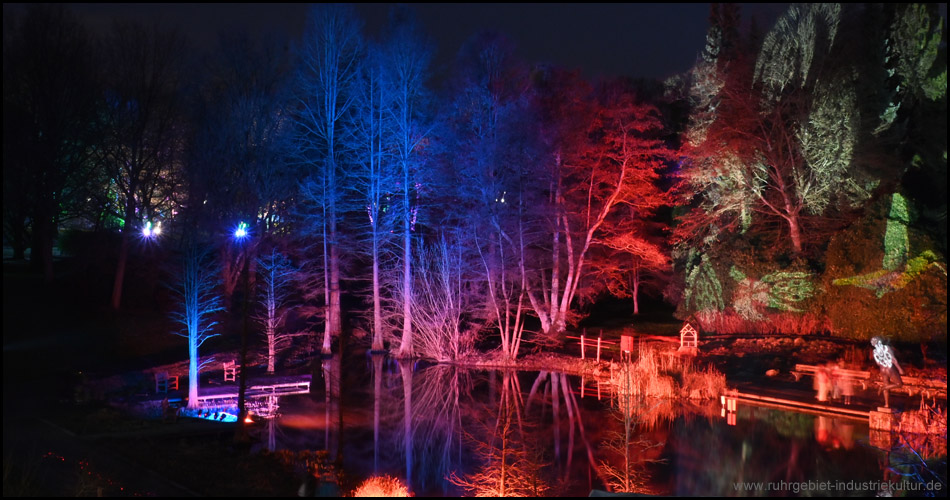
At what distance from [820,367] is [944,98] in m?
9.98

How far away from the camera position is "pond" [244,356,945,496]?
10750 mm

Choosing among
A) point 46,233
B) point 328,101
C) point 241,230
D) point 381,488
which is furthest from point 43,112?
point 381,488

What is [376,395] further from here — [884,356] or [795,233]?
[795,233]

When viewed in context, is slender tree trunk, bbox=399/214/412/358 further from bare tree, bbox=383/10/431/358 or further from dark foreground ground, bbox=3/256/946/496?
dark foreground ground, bbox=3/256/946/496

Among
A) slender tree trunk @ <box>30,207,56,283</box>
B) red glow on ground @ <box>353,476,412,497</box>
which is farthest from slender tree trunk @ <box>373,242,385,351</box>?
red glow on ground @ <box>353,476,412,497</box>

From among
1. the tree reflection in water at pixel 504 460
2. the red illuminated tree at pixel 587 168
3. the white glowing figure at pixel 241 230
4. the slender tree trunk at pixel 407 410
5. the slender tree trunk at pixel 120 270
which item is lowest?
the slender tree trunk at pixel 407 410

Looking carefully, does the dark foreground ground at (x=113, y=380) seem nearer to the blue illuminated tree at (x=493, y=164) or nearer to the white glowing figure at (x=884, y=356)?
the white glowing figure at (x=884, y=356)

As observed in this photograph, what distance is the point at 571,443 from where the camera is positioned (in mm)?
13258

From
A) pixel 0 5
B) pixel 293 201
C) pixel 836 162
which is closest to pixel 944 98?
pixel 836 162

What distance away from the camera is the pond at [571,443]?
1075 centimetres

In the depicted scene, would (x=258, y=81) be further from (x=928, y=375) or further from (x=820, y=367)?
(x=928, y=375)

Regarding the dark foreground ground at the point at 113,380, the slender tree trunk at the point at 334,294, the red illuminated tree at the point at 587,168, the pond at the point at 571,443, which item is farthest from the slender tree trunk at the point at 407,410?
the red illuminated tree at the point at 587,168

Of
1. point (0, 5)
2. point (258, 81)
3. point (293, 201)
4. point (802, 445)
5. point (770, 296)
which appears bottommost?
point (802, 445)

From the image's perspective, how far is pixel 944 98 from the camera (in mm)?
21281
